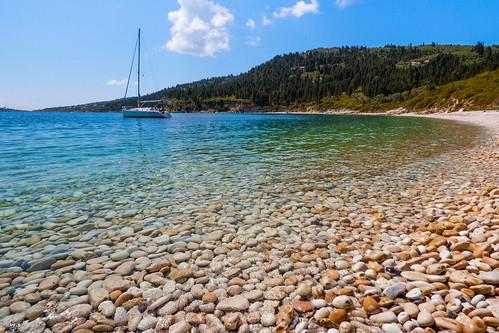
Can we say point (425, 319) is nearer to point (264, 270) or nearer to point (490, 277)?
point (490, 277)

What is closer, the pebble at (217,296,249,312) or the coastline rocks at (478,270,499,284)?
the pebble at (217,296,249,312)

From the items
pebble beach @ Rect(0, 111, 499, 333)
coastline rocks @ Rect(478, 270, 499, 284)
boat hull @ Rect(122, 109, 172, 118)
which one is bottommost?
pebble beach @ Rect(0, 111, 499, 333)

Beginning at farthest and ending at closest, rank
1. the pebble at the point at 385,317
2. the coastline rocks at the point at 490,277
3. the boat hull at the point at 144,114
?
1. the boat hull at the point at 144,114
2. the coastline rocks at the point at 490,277
3. the pebble at the point at 385,317

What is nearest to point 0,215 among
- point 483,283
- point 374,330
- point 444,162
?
point 374,330

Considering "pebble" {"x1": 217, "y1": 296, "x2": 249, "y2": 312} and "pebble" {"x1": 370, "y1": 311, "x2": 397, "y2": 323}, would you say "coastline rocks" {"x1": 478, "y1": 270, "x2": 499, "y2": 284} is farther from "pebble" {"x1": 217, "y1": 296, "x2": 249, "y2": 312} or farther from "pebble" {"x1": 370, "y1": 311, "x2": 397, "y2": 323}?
"pebble" {"x1": 217, "y1": 296, "x2": 249, "y2": 312}

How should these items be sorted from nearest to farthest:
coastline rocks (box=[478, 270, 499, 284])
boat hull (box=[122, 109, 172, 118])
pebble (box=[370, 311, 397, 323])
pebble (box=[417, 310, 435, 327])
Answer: pebble (box=[417, 310, 435, 327])
pebble (box=[370, 311, 397, 323])
coastline rocks (box=[478, 270, 499, 284])
boat hull (box=[122, 109, 172, 118])

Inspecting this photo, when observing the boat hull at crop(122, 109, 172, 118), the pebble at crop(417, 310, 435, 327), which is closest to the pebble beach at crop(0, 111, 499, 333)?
the pebble at crop(417, 310, 435, 327)

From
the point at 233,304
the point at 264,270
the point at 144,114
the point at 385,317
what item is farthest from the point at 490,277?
the point at 144,114

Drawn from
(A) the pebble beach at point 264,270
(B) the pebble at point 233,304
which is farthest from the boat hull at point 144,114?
(B) the pebble at point 233,304

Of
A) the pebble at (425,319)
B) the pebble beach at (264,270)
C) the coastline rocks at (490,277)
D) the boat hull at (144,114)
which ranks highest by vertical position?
the boat hull at (144,114)

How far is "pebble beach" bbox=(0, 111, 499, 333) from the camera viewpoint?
12.1 ft

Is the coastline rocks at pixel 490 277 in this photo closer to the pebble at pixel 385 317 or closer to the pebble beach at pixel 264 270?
the pebble beach at pixel 264 270

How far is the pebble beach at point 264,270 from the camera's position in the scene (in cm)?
369

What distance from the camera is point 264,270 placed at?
4.94m
